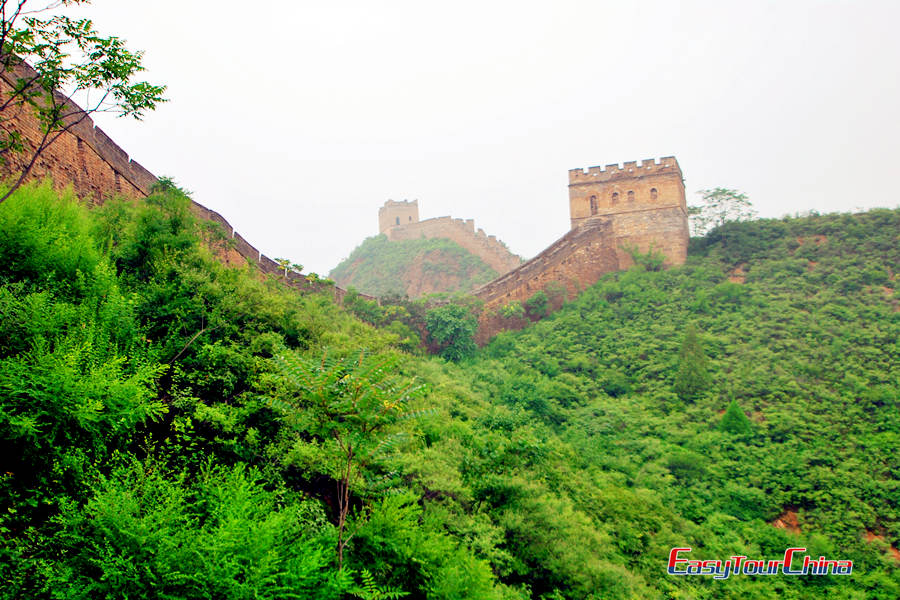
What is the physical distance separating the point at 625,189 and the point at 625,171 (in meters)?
0.77

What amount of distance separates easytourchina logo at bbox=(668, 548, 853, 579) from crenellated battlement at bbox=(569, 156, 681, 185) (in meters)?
16.9

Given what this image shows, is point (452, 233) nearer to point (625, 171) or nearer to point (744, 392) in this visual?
point (625, 171)

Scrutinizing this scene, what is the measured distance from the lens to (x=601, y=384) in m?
17.4

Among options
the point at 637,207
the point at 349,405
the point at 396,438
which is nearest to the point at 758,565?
the point at 396,438

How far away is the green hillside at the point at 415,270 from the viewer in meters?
37.1

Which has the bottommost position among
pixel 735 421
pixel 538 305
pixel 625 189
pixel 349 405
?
pixel 735 421

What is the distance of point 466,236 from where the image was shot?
135 ft

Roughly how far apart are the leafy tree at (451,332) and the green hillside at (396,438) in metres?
0.59

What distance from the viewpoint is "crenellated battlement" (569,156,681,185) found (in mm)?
24250

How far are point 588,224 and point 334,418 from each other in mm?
19925

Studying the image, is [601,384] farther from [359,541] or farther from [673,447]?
[359,541]

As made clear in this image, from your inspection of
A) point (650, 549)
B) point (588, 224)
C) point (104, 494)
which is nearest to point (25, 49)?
point (104, 494)

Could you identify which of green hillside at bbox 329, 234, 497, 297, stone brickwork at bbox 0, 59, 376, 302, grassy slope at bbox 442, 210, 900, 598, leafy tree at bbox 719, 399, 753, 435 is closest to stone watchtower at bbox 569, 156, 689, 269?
grassy slope at bbox 442, 210, 900, 598

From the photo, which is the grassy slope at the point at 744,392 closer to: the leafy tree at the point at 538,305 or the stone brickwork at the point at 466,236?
the leafy tree at the point at 538,305
